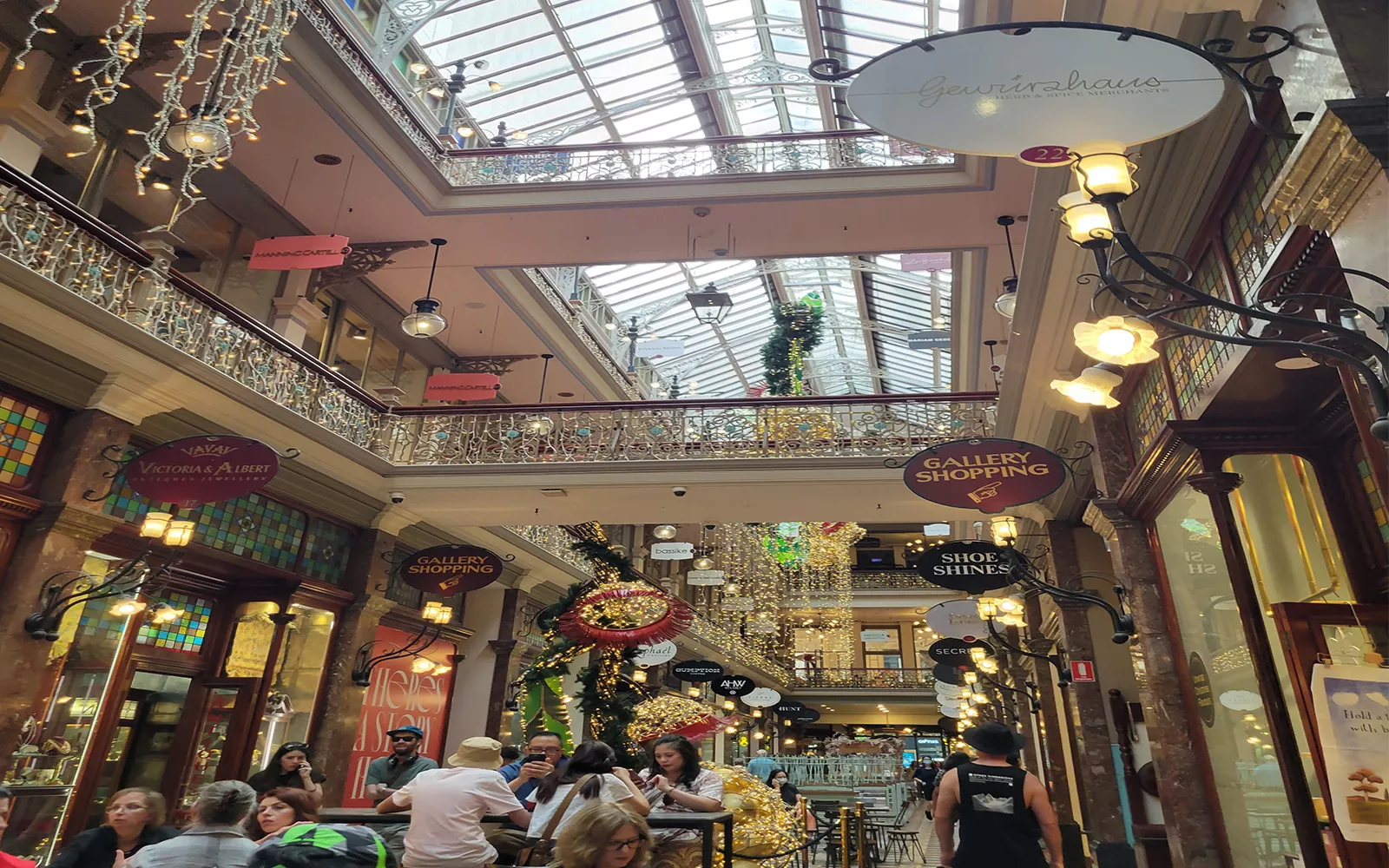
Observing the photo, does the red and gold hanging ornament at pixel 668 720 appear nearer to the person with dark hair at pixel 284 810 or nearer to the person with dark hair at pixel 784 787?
the person with dark hair at pixel 784 787

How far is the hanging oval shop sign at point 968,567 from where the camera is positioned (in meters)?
7.23

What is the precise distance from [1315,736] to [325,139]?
356 inches

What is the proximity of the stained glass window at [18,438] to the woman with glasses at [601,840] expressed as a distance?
5956mm

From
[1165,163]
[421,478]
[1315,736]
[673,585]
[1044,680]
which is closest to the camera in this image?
[1315,736]

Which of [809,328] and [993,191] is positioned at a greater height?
[809,328]

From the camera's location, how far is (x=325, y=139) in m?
8.07

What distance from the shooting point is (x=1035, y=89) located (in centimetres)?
254

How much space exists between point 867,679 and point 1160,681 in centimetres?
2557

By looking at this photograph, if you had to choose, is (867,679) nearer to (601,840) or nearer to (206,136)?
(206,136)

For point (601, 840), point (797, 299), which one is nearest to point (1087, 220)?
point (601, 840)

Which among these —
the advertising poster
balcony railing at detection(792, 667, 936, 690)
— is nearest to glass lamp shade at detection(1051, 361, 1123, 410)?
the advertising poster

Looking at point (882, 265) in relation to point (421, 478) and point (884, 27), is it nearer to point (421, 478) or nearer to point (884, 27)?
point (884, 27)

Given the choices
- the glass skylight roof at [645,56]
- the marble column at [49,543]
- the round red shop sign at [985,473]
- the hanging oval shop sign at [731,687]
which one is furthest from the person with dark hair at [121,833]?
the hanging oval shop sign at [731,687]

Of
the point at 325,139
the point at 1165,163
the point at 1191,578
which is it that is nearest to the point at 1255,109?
the point at 1165,163
